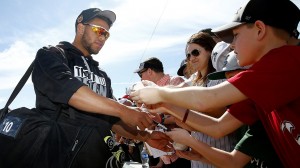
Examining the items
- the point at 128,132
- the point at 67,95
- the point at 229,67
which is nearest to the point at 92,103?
the point at 67,95

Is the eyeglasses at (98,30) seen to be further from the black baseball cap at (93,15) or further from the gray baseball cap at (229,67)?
the gray baseball cap at (229,67)

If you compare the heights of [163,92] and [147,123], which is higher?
[163,92]

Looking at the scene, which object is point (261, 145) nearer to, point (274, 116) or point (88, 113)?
point (274, 116)

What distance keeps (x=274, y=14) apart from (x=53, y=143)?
1870mm

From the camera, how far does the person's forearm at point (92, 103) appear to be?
8.16 ft

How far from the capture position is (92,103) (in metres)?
2.56

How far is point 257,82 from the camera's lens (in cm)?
181

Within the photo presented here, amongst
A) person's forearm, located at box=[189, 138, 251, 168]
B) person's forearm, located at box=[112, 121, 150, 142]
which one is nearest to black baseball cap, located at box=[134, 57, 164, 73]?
person's forearm, located at box=[112, 121, 150, 142]

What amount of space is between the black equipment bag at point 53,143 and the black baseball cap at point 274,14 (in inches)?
55.6

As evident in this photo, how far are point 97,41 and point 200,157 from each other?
179 centimetres

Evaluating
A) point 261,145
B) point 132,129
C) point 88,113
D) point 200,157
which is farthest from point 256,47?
point 132,129

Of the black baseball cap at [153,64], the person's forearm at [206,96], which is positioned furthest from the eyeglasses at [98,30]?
the black baseball cap at [153,64]

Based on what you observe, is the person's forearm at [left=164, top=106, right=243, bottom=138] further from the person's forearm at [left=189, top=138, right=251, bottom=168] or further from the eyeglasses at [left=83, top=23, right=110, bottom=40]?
the eyeglasses at [left=83, top=23, right=110, bottom=40]

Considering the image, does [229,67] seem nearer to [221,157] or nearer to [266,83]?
[221,157]
